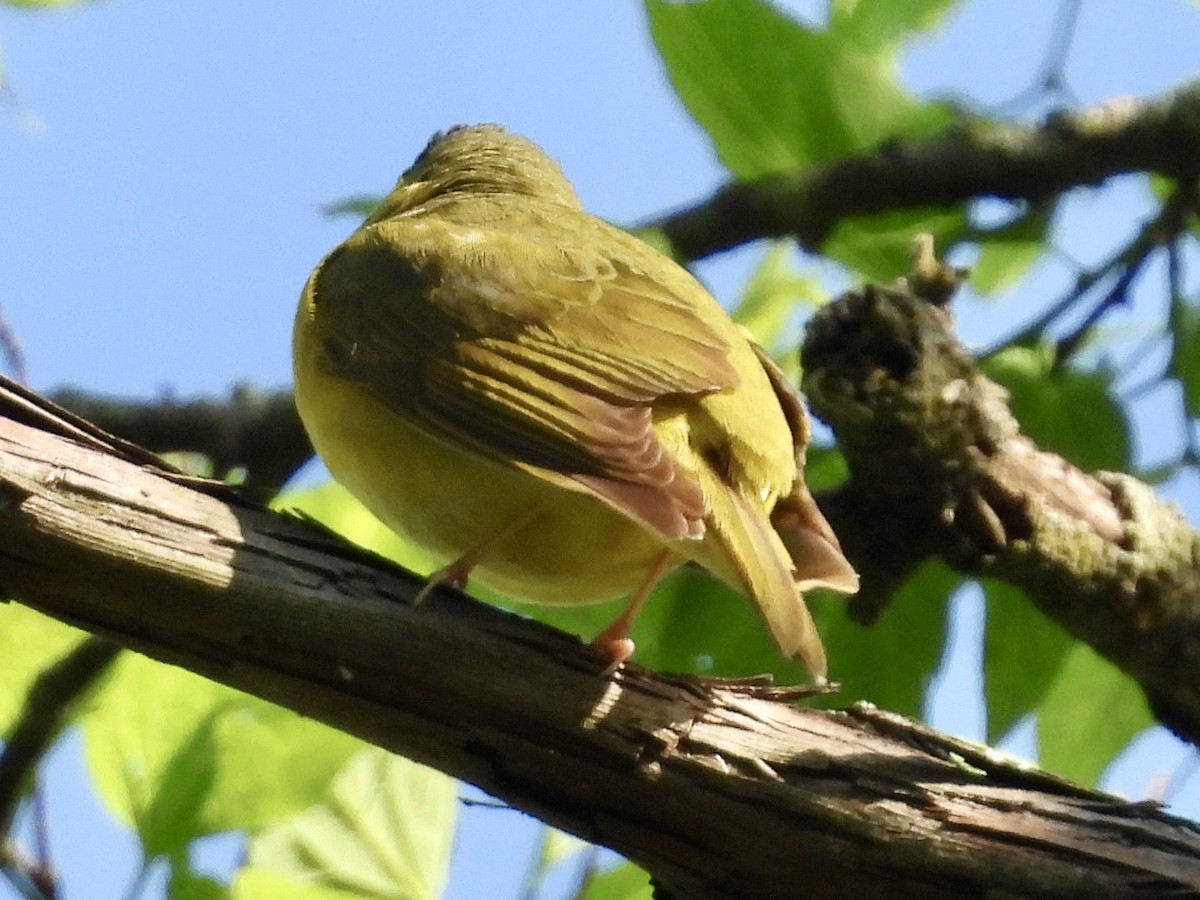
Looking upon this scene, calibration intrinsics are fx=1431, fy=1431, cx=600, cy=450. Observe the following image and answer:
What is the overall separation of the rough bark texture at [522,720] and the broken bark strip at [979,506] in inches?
33.8

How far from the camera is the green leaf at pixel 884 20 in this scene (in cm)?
308

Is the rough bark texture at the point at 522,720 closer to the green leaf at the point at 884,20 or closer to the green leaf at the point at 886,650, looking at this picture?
the green leaf at the point at 886,650

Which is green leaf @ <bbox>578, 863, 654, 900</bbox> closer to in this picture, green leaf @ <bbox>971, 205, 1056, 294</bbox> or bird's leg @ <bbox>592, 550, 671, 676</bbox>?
bird's leg @ <bbox>592, 550, 671, 676</bbox>

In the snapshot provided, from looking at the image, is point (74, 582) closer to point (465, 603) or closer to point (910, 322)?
point (465, 603)

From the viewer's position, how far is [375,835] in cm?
306

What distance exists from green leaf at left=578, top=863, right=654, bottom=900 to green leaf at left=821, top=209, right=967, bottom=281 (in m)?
1.45

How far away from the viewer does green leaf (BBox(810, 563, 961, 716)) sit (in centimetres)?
271

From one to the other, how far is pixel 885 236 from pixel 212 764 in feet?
6.29

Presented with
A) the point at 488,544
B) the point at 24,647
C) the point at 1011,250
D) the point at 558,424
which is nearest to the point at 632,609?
the point at 488,544

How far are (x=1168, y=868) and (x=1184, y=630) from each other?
1.17 m

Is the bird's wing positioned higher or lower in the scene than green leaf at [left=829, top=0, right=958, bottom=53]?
lower

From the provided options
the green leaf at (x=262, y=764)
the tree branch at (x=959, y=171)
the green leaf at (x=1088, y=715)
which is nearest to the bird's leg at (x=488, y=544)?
the green leaf at (x=262, y=764)

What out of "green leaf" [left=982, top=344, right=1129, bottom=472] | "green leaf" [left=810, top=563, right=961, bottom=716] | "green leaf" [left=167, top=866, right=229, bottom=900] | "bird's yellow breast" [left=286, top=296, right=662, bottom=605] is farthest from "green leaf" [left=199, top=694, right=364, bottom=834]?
"green leaf" [left=982, top=344, right=1129, bottom=472]

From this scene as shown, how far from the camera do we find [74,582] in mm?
1800
